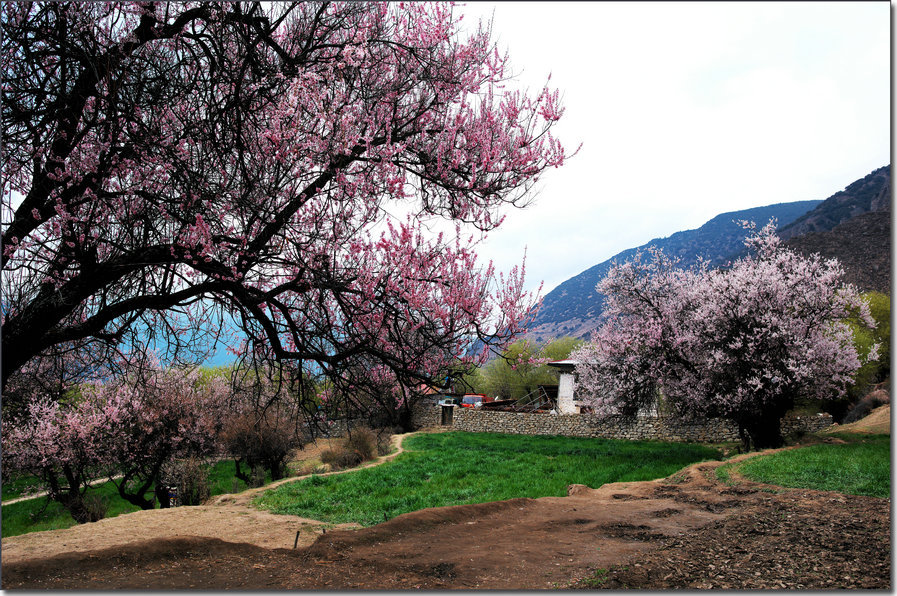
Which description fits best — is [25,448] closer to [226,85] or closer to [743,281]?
[226,85]

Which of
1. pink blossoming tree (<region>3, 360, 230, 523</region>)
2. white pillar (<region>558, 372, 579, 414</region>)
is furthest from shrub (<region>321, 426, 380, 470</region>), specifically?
white pillar (<region>558, 372, 579, 414</region>)

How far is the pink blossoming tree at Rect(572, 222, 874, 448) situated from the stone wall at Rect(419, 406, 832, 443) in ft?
9.49

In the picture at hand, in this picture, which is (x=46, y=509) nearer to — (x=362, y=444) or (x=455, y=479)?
(x=362, y=444)

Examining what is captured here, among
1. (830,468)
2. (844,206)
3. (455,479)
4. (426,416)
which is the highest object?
(844,206)

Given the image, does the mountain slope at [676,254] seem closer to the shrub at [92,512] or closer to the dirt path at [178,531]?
the shrub at [92,512]

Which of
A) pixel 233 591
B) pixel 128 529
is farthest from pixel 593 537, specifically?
pixel 128 529

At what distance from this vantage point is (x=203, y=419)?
19.2m

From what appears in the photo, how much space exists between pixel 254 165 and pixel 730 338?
1665 cm

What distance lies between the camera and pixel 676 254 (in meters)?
119

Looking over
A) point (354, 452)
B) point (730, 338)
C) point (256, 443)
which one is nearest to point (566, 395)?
point (354, 452)

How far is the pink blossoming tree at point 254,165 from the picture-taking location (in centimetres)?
502

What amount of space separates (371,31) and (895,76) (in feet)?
17.0

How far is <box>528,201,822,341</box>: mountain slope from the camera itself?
102938mm

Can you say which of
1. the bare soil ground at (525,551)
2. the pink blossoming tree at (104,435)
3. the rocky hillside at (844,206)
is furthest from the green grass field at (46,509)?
the rocky hillside at (844,206)
